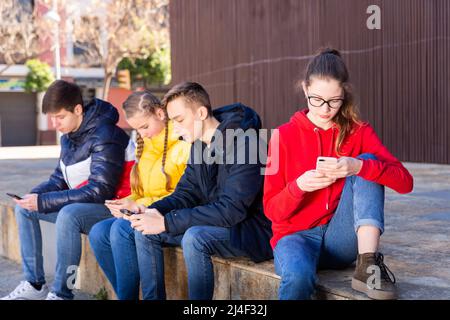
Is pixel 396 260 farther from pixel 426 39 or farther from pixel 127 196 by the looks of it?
pixel 426 39

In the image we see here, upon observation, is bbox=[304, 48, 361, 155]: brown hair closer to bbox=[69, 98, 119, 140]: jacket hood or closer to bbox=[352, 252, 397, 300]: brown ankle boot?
bbox=[352, 252, 397, 300]: brown ankle boot

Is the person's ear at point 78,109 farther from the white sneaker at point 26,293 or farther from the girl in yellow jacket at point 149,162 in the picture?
the white sneaker at point 26,293

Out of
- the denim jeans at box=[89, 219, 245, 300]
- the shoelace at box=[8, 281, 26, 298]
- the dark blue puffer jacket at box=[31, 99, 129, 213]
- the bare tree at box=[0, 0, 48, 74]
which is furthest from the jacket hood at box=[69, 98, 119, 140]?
the bare tree at box=[0, 0, 48, 74]

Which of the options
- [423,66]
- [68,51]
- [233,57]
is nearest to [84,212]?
[423,66]

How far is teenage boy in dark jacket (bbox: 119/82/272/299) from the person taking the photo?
2932mm

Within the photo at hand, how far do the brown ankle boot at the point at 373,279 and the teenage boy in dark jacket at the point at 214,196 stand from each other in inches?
24.6

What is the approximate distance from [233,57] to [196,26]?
8.17ft

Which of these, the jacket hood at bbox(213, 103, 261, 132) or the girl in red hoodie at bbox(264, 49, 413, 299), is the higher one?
the jacket hood at bbox(213, 103, 261, 132)

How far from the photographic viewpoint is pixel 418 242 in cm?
361

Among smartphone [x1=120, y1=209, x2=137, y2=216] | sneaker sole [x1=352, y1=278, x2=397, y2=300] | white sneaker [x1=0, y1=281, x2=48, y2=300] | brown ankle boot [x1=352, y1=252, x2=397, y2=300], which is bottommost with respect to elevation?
white sneaker [x1=0, y1=281, x2=48, y2=300]

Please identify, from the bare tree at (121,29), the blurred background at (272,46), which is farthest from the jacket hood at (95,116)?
the bare tree at (121,29)

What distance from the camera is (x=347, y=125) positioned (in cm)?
264

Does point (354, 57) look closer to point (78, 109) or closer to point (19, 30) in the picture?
point (78, 109)

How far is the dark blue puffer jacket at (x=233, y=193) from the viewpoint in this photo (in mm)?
2924
